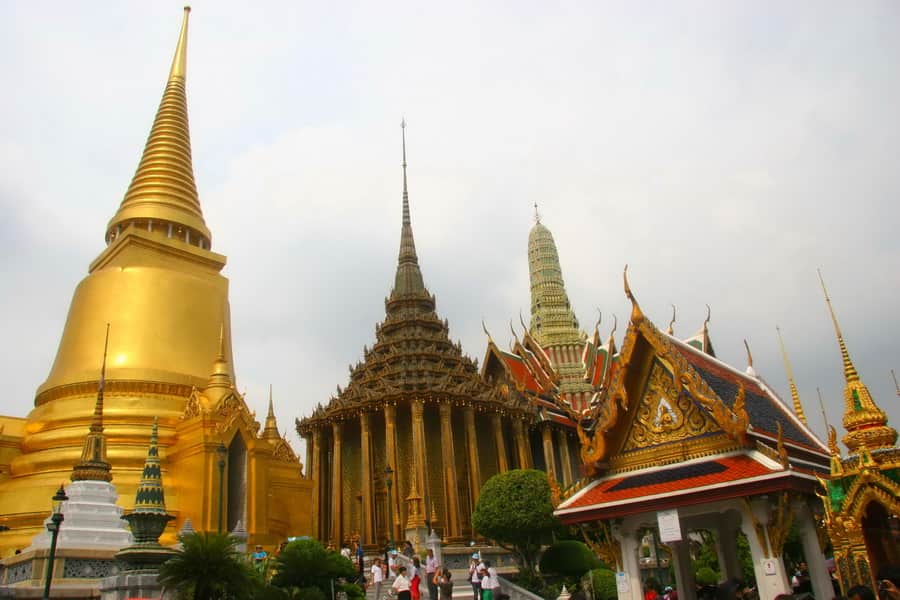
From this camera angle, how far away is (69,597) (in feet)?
34.9

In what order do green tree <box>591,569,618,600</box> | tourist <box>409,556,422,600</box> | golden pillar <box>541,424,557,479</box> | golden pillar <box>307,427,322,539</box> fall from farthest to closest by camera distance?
golden pillar <box>541,424,557,479</box> < golden pillar <box>307,427,322,539</box> < green tree <box>591,569,618,600</box> < tourist <box>409,556,422,600</box>

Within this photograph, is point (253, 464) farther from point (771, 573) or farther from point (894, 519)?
point (894, 519)

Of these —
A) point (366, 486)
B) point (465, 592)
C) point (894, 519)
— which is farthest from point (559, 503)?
point (366, 486)

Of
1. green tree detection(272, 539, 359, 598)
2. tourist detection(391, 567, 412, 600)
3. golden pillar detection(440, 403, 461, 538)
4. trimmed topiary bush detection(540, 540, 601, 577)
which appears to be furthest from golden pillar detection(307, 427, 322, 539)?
green tree detection(272, 539, 359, 598)

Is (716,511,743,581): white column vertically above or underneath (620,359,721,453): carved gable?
underneath

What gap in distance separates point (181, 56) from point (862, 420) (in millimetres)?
26078

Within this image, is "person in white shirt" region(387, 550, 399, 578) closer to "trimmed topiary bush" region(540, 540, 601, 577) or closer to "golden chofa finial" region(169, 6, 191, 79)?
"trimmed topiary bush" region(540, 540, 601, 577)

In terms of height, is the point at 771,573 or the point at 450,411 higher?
the point at 450,411

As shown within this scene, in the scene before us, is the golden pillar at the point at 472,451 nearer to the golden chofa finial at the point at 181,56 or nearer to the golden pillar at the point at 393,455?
the golden pillar at the point at 393,455

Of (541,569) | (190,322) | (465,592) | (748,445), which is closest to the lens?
(748,445)

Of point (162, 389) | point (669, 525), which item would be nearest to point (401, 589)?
point (669, 525)

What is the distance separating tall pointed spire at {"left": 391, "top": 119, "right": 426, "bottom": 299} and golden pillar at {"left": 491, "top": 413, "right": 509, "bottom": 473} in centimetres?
621

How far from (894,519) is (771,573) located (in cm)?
151

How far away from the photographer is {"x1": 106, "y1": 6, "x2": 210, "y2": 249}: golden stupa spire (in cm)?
2311
